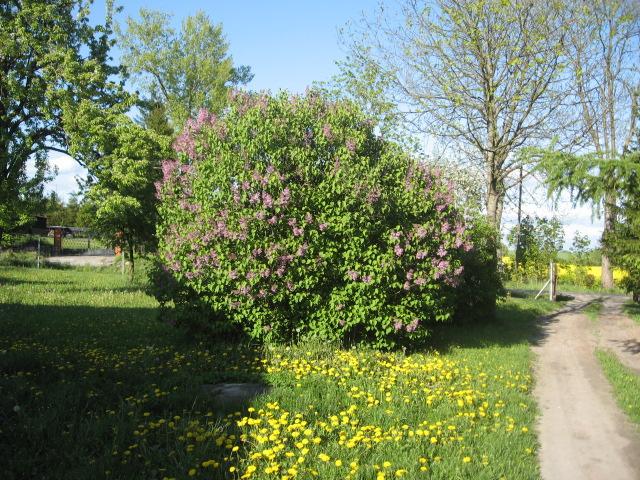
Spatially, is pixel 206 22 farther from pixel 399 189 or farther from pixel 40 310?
pixel 399 189

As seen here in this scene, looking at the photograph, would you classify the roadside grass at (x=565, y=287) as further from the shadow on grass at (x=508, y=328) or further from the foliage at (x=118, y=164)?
the foliage at (x=118, y=164)

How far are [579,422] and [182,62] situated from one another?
31836mm

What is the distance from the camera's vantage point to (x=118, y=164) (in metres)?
17.1

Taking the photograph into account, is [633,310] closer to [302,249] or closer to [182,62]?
[302,249]

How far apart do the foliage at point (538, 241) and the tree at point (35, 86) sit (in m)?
18.1

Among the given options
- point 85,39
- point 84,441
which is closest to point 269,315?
point 84,441

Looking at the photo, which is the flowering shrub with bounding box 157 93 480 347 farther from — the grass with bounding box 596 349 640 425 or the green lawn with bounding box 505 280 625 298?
the green lawn with bounding box 505 280 625 298

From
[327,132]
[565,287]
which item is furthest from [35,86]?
[565,287]

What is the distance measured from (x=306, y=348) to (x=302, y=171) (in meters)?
→ 2.70

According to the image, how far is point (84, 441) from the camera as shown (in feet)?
15.0

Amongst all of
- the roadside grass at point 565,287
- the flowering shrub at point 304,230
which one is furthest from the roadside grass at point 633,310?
the flowering shrub at point 304,230

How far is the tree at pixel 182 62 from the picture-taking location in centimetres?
3284

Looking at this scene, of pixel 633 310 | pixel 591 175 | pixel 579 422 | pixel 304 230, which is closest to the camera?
pixel 579 422

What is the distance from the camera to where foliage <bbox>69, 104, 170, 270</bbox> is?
16.8 metres
